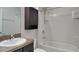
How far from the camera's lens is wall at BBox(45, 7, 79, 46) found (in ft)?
7.34

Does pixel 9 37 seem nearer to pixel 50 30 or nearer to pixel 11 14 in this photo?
pixel 11 14

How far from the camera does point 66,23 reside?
2393mm

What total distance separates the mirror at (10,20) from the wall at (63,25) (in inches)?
45.6

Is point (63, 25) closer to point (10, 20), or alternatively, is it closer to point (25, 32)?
point (25, 32)

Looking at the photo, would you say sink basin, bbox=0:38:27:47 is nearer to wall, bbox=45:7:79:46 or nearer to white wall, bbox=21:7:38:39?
white wall, bbox=21:7:38:39

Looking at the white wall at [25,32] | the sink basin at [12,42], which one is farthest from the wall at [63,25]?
the sink basin at [12,42]

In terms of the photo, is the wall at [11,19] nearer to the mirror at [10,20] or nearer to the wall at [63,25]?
the mirror at [10,20]

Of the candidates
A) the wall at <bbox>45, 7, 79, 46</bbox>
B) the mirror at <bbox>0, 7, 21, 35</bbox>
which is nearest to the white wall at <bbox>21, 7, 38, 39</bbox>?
the mirror at <bbox>0, 7, 21, 35</bbox>

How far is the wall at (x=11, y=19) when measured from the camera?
131 centimetres

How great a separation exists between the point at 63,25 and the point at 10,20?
1635 mm

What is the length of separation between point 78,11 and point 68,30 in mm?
650

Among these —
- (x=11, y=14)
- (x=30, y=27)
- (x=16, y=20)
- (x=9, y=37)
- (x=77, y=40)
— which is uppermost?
(x=11, y=14)
